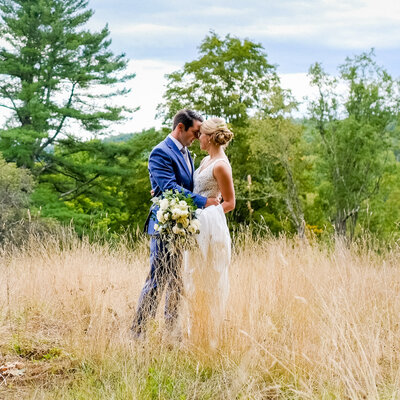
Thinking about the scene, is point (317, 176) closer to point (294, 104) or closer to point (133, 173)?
point (294, 104)

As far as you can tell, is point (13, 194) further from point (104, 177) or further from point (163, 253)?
point (163, 253)

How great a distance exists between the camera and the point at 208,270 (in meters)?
3.92

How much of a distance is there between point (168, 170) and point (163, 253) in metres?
0.66

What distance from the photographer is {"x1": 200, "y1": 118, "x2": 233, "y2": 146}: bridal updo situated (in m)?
4.15

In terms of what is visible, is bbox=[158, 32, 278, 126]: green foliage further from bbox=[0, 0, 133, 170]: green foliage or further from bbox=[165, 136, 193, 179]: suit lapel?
bbox=[165, 136, 193, 179]: suit lapel

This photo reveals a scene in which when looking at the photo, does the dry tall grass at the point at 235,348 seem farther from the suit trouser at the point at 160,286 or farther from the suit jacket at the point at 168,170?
the suit jacket at the point at 168,170

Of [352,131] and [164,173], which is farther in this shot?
[352,131]

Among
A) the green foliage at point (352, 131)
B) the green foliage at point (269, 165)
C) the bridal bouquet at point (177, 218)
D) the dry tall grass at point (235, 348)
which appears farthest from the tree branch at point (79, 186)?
the bridal bouquet at point (177, 218)

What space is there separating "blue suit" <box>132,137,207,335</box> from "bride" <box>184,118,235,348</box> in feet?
0.37

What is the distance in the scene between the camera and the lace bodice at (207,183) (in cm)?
420

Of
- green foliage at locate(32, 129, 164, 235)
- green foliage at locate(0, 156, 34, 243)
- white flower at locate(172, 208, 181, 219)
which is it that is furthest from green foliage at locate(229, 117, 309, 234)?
white flower at locate(172, 208, 181, 219)

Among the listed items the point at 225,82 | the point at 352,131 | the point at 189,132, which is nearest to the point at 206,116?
the point at 225,82

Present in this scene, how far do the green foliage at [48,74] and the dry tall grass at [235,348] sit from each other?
72.4 ft

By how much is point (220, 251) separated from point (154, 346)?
0.88 metres
